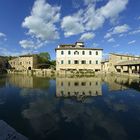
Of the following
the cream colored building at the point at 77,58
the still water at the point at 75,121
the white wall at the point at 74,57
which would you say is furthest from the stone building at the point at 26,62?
the still water at the point at 75,121

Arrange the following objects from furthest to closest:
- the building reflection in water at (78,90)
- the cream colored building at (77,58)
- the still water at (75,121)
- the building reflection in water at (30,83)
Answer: the cream colored building at (77,58) → the building reflection in water at (30,83) → the building reflection in water at (78,90) → the still water at (75,121)

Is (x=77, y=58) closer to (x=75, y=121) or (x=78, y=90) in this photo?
(x=78, y=90)

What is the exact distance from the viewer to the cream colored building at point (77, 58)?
49594mm

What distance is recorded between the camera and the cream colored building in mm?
49594

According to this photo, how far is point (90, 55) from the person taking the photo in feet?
165

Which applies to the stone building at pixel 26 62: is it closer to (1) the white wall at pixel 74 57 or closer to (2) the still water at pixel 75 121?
(1) the white wall at pixel 74 57

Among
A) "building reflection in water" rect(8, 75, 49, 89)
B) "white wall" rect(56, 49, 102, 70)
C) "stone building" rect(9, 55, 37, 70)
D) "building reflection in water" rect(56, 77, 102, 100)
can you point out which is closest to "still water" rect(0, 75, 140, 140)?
"building reflection in water" rect(56, 77, 102, 100)

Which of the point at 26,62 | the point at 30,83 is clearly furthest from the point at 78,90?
the point at 26,62

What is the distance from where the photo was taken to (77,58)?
49875mm

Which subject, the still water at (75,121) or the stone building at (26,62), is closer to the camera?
the still water at (75,121)

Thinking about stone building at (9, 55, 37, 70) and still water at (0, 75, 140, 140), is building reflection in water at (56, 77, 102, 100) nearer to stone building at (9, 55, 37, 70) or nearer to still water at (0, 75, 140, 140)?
still water at (0, 75, 140, 140)

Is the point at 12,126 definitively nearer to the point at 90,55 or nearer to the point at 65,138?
the point at 65,138

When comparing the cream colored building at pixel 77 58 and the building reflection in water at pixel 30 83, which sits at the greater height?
the cream colored building at pixel 77 58

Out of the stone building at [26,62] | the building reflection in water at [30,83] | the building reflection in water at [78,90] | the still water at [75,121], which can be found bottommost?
the still water at [75,121]
